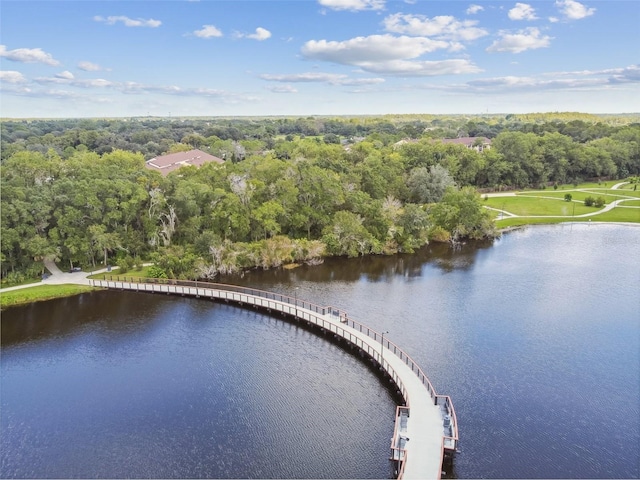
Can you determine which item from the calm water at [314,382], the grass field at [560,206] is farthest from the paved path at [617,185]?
the calm water at [314,382]

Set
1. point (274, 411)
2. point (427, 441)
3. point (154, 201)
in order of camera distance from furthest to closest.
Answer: point (154, 201)
point (274, 411)
point (427, 441)

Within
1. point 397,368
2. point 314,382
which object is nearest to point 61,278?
point 314,382

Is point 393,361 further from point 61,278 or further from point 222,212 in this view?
point 61,278

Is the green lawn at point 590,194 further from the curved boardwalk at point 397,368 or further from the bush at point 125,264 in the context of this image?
the bush at point 125,264

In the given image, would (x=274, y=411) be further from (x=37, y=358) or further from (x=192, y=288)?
(x=192, y=288)

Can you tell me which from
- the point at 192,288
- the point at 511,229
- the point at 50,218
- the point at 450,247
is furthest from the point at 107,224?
the point at 511,229

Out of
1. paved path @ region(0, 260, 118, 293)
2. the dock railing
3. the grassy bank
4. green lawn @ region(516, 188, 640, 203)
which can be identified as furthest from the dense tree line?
green lawn @ region(516, 188, 640, 203)
